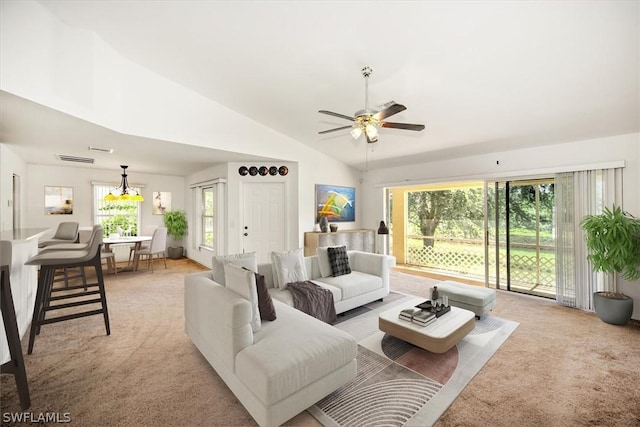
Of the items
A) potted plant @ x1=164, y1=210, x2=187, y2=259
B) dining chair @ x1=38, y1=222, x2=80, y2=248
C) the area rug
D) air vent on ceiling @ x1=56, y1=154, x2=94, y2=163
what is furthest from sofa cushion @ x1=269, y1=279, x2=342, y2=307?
potted plant @ x1=164, y1=210, x2=187, y2=259

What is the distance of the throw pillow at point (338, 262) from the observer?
3.89 meters

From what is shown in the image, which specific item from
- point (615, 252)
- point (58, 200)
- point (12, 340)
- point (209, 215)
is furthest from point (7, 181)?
point (615, 252)

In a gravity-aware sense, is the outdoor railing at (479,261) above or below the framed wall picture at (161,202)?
below

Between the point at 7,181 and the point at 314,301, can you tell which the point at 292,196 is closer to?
the point at 314,301

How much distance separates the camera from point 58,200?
239 inches

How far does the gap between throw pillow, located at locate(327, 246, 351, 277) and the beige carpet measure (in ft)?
6.43

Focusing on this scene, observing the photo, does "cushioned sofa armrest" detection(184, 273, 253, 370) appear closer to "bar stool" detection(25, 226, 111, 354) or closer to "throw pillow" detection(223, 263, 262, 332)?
"throw pillow" detection(223, 263, 262, 332)

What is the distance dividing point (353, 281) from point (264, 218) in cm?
264

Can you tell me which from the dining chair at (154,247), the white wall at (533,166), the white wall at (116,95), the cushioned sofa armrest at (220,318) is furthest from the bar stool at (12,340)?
the white wall at (533,166)

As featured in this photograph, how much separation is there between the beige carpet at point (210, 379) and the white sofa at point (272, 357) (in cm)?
21

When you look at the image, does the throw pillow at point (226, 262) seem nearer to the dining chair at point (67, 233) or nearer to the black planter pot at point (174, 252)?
the dining chair at point (67, 233)

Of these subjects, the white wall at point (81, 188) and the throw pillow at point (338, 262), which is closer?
the throw pillow at point (338, 262)

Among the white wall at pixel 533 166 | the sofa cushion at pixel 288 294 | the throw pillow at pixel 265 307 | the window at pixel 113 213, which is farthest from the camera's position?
the window at pixel 113 213

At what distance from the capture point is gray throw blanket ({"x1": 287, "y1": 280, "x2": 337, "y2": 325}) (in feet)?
9.85
